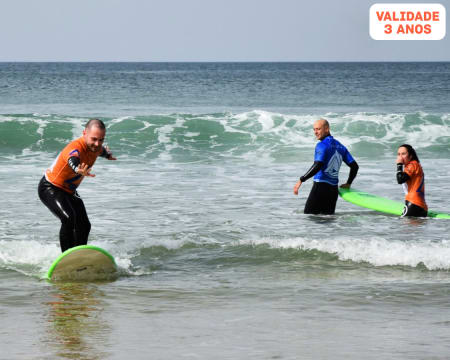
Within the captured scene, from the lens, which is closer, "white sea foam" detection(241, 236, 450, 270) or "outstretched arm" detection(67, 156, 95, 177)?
"outstretched arm" detection(67, 156, 95, 177)

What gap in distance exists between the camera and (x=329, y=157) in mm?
9430

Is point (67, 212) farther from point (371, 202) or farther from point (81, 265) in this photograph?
point (371, 202)

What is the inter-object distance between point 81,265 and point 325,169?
397 cm

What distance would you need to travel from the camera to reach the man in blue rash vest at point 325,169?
937 cm

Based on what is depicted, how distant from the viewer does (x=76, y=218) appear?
270 inches

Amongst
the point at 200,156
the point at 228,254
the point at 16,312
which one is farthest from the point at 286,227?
the point at 200,156

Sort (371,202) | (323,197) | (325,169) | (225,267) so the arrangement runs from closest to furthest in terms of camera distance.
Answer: (225,267)
(325,169)
(323,197)
(371,202)

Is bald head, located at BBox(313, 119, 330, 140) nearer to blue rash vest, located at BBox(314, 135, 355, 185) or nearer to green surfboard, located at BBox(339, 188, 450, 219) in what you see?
blue rash vest, located at BBox(314, 135, 355, 185)

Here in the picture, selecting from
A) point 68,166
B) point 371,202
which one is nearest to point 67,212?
point 68,166

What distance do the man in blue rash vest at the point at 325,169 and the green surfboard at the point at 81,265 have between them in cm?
319

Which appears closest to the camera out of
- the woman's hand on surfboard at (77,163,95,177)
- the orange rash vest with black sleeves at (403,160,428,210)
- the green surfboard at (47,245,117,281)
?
the woman's hand on surfboard at (77,163,95,177)

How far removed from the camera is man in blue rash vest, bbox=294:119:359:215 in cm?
937

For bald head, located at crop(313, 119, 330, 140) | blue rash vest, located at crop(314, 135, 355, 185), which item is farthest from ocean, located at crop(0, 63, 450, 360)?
bald head, located at crop(313, 119, 330, 140)

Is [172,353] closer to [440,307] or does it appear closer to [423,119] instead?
[440,307]
